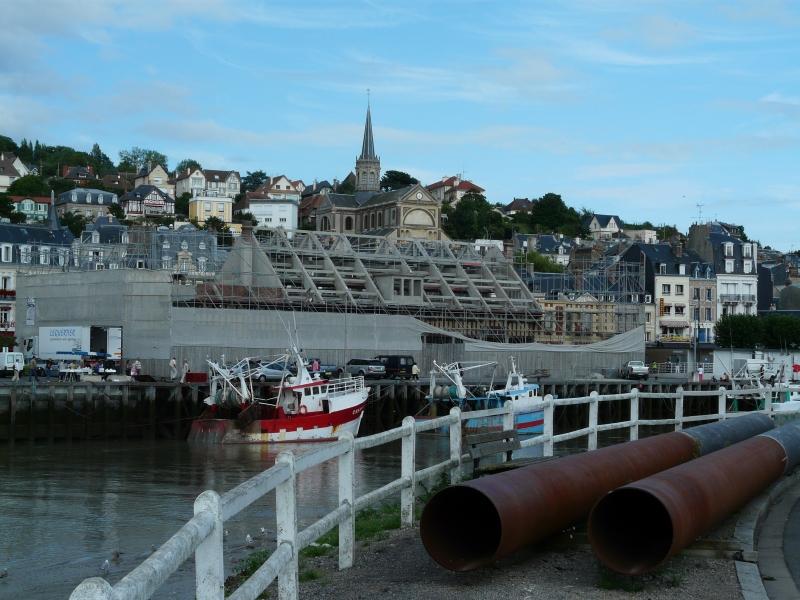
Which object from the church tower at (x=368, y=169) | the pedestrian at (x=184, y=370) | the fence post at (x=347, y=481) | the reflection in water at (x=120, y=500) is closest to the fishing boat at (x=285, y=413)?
the reflection in water at (x=120, y=500)

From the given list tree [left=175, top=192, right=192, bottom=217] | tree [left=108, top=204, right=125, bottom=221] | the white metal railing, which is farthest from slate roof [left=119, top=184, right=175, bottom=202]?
the white metal railing

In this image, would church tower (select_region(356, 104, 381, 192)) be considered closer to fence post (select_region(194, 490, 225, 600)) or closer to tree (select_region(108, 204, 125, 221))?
tree (select_region(108, 204, 125, 221))

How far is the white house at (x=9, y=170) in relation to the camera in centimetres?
19000

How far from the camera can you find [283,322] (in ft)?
227

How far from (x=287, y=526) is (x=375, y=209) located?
147278 mm

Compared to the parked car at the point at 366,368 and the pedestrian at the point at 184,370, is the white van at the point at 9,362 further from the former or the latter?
Result: the parked car at the point at 366,368

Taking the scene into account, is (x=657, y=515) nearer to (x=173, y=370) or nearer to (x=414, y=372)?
(x=173, y=370)

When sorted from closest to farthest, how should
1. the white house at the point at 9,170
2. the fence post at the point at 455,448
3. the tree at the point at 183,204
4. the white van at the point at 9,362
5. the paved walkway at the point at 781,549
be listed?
the paved walkway at the point at 781,549
the fence post at the point at 455,448
the white van at the point at 9,362
the tree at the point at 183,204
the white house at the point at 9,170

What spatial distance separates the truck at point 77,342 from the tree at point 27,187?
121 metres

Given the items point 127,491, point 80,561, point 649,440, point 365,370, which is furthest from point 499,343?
point 649,440

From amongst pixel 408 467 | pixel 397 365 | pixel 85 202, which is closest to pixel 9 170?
pixel 85 202

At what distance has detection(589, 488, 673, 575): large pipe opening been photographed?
9.18 metres

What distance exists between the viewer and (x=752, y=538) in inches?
440

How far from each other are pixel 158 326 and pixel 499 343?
2329cm
